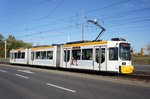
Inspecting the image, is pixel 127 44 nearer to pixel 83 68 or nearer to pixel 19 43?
pixel 83 68

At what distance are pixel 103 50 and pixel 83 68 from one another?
159 inches

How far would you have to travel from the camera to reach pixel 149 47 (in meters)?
112

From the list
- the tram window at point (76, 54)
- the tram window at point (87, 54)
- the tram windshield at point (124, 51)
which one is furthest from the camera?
the tram window at point (76, 54)

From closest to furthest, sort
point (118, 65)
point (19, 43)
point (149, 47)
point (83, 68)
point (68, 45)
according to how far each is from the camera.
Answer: point (118, 65) < point (83, 68) < point (68, 45) < point (149, 47) < point (19, 43)

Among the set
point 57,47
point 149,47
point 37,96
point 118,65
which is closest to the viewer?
point 37,96

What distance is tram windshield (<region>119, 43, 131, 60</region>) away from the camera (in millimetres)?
26422

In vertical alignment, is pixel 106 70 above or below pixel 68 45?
below

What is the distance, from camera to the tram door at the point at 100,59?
27203 mm

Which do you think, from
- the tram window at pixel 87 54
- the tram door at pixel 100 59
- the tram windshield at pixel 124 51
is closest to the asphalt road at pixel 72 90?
the tram windshield at pixel 124 51

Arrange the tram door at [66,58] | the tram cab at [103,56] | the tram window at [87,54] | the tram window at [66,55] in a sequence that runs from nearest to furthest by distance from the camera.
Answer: the tram cab at [103,56]
the tram window at [87,54]
the tram door at [66,58]
the tram window at [66,55]

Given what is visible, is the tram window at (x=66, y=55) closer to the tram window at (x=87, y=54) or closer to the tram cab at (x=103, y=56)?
the tram cab at (x=103, y=56)

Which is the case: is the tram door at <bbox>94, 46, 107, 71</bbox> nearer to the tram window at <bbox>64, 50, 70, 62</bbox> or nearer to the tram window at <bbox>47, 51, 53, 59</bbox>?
the tram window at <bbox>64, 50, 70, 62</bbox>

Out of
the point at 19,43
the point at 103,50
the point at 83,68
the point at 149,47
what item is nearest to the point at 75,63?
the point at 83,68

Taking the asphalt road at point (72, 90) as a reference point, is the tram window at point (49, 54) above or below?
above
